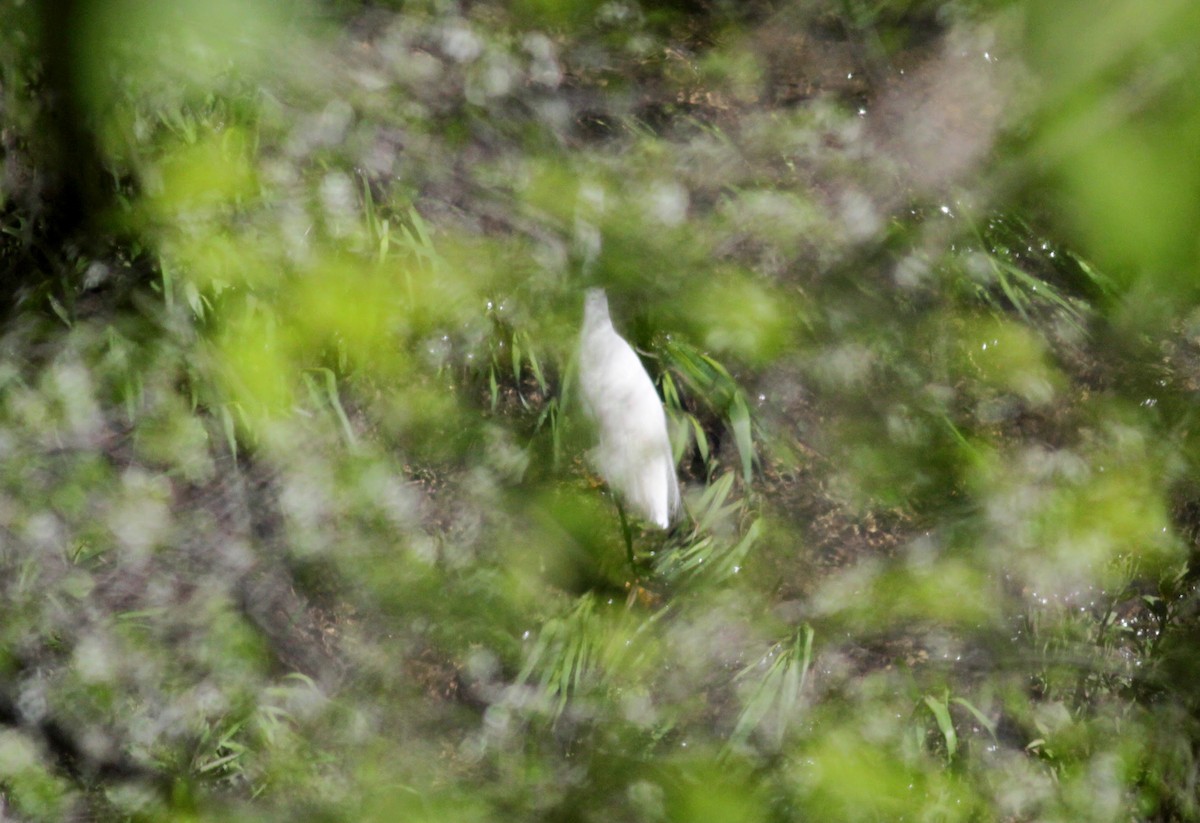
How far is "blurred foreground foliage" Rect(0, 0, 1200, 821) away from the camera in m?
1.17

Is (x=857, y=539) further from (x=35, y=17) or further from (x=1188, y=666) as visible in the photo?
(x=35, y=17)

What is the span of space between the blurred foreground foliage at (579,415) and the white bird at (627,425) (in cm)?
3

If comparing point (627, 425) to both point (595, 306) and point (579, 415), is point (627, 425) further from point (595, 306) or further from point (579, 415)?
point (595, 306)

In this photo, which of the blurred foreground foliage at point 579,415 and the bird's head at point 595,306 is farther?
the bird's head at point 595,306

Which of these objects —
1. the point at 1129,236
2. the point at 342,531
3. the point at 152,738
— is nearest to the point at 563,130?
the point at 342,531

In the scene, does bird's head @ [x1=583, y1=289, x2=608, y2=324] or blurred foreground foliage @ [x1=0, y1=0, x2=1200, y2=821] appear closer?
blurred foreground foliage @ [x1=0, y1=0, x2=1200, y2=821]

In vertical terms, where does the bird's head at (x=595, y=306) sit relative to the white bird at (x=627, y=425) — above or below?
above

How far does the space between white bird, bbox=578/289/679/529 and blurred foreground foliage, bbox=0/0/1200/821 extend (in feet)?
0.09

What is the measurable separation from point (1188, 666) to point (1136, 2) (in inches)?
33.9

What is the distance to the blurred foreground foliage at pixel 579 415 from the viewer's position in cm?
117

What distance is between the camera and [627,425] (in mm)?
1242

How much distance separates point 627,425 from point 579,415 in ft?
0.21

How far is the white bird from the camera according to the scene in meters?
1.23

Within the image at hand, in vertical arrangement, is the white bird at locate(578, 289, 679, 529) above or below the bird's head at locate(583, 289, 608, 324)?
below
